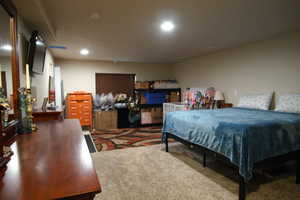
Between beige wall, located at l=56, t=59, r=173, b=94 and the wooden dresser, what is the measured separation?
49 centimetres

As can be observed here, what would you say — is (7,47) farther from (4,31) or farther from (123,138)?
(123,138)

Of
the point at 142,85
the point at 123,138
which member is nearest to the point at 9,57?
the point at 123,138

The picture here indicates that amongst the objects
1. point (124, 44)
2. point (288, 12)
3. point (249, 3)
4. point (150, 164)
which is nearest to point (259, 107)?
point (288, 12)

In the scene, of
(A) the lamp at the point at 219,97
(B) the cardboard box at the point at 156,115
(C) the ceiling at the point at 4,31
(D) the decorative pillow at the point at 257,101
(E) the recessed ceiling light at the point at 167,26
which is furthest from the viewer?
(B) the cardboard box at the point at 156,115

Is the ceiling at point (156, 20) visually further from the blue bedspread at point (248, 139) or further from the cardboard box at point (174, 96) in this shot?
the cardboard box at point (174, 96)

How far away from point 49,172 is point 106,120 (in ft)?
16.3

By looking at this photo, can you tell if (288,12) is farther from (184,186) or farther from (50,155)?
(50,155)

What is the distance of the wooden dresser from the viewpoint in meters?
5.27

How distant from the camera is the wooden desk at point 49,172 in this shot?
2.14 feet

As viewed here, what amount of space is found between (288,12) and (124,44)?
9.17 feet

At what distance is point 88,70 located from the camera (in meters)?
5.82

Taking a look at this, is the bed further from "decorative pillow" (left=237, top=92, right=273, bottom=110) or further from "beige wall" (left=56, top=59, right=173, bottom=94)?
"beige wall" (left=56, top=59, right=173, bottom=94)

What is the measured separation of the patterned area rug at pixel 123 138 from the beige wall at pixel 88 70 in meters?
1.60

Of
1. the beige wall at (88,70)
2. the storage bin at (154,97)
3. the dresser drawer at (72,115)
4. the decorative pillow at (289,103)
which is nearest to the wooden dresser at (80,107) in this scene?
the dresser drawer at (72,115)
